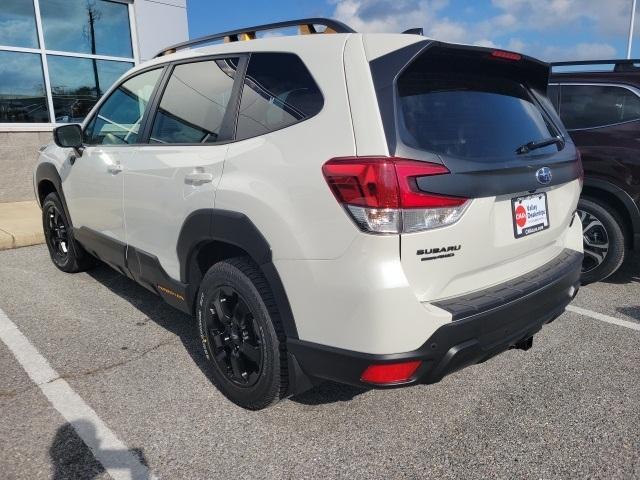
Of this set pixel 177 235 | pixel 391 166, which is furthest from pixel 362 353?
pixel 177 235

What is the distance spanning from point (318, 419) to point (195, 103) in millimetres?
1827

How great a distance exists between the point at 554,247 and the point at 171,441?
7.11 ft

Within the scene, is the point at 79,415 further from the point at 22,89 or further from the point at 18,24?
the point at 18,24

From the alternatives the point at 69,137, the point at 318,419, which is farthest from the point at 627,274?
the point at 69,137

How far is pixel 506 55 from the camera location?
2477 millimetres

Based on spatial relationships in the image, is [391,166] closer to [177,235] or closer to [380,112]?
[380,112]

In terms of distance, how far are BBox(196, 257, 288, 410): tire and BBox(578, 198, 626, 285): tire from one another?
3275 mm

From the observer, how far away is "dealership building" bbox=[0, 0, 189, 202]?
8.30 meters

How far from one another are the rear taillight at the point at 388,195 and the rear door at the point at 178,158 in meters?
0.81

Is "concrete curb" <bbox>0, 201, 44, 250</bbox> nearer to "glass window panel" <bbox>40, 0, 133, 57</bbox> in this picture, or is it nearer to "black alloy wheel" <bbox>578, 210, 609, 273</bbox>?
"glass window panel" <bbox>40, 0, 133, 57</bbox>

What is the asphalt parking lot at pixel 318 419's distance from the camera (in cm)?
226

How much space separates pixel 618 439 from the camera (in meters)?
2.44


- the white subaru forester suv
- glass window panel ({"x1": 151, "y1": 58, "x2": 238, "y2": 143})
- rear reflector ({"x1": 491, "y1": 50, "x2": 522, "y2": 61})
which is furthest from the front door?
rear reflector ({"x1": 491, "y1": 50, "x2": 522, "y2": 61})

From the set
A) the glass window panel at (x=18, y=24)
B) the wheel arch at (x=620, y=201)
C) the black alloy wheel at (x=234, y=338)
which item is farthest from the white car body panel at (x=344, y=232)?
the glass window panel at (x=18, y=24)
